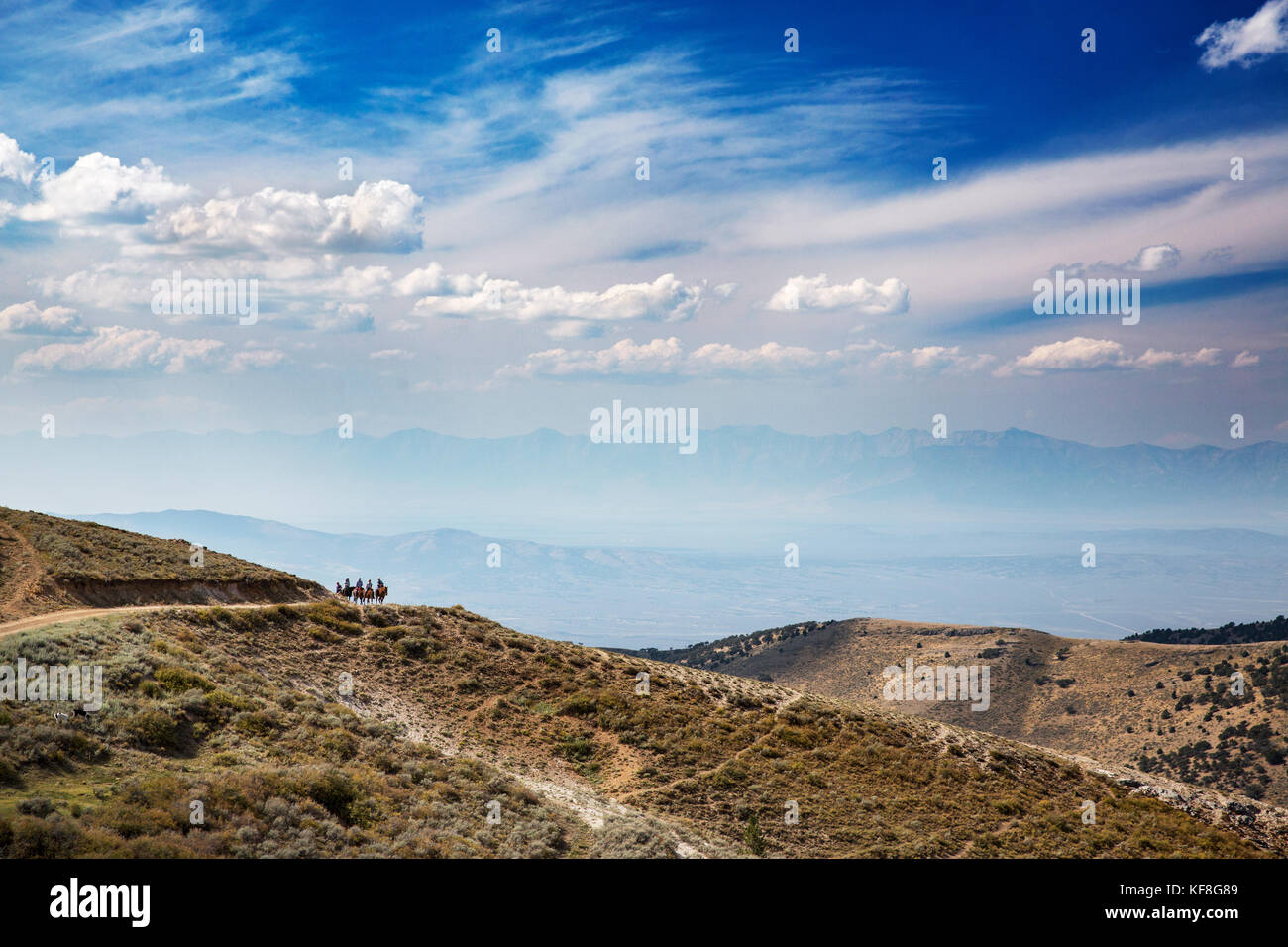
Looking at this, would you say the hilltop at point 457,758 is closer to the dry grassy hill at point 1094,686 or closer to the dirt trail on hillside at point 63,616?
the dirt trail on hillside at point 63,616

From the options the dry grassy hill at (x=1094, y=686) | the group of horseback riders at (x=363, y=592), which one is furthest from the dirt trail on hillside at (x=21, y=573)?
the dry grassy hill at (x=1094, y=686)

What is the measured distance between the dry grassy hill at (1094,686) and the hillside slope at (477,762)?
131 feet

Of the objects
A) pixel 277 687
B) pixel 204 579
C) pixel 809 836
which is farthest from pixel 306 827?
pixel 204 579

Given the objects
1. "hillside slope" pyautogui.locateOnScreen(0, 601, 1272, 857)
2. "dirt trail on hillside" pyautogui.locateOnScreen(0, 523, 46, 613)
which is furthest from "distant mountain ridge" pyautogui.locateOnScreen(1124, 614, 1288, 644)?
"dirt trail on hillside" pyautogui.locateOnScreen(0, 523, 46, 613)

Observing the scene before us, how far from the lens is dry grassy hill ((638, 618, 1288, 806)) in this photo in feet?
226

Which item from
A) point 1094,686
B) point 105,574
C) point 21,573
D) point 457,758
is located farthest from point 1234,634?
point 21,573

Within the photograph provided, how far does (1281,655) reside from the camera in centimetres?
8312

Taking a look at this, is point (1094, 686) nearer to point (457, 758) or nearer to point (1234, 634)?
point (1234, 634)

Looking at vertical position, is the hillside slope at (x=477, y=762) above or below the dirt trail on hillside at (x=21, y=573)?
below

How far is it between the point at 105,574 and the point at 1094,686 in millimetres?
100016

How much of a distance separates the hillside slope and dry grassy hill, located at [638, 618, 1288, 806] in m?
40.1

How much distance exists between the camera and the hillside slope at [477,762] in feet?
54.3

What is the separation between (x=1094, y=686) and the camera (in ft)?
307
